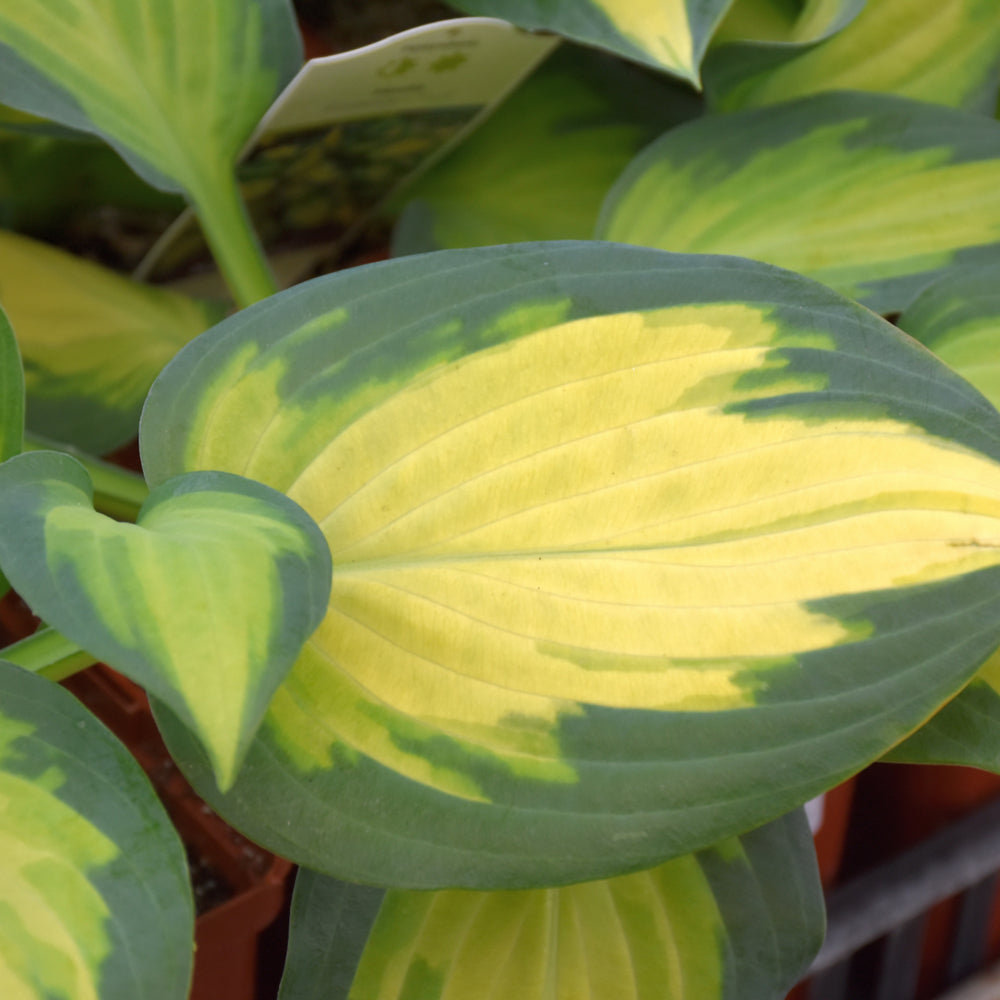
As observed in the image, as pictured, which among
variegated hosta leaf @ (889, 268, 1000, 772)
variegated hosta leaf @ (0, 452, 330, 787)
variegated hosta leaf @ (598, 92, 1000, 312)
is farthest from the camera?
variegated hosta leaf @ (598, 92, 1000, 312)

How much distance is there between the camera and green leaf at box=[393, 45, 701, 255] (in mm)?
581

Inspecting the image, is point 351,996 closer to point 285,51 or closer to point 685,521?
point 685,521

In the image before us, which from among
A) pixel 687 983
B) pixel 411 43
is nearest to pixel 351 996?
pixel 687 983

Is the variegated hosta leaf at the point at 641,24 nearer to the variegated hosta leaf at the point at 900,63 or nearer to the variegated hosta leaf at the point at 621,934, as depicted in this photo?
the variegated hosta leaf at the point at 900,63

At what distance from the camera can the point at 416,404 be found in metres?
0.31

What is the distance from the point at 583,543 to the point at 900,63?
0.38 meters

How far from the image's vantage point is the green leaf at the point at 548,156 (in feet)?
1.90

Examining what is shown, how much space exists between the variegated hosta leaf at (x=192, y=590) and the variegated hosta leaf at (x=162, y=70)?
0.23 m

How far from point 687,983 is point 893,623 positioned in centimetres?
16

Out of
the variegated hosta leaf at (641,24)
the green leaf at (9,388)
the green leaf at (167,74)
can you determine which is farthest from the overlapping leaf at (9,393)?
the variegated hosta leaf at (641,24)

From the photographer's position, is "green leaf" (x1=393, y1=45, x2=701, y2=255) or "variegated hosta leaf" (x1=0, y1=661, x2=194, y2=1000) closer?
"variegated hosta leaf" (x1=0, y1=661, x2=194, y2=1000)

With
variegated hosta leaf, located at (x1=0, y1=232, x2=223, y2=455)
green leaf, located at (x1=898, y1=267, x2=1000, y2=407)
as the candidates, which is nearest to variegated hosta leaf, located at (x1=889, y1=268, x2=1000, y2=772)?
green leaf, located at (x1=898, y1=267, x2=1000, y2=407)

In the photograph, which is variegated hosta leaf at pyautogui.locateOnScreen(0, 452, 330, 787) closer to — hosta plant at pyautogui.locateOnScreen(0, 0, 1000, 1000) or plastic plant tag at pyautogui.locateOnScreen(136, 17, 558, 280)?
hosta plant at pyautogui.locateOnScreen(0, 0, 1000, 1000)

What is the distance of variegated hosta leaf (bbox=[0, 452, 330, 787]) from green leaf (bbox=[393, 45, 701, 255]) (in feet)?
1.11
